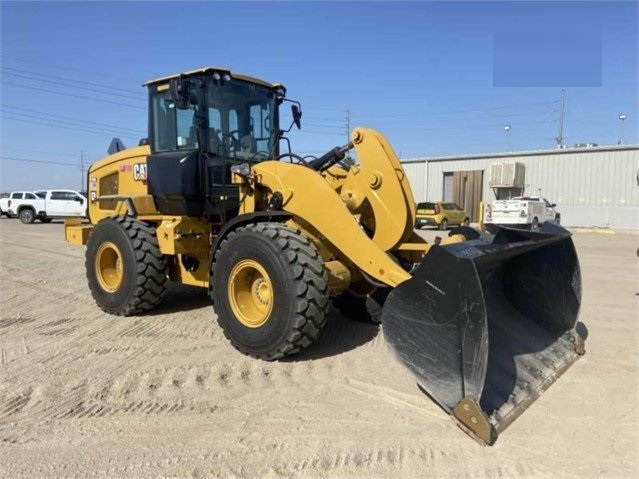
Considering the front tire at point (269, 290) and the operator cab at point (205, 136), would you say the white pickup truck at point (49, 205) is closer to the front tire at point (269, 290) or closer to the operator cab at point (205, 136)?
the operator cab at point (205, 136)

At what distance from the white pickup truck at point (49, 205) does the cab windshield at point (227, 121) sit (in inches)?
868

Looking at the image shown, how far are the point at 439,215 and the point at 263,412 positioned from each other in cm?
2419

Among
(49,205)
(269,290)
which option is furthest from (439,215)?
(269,290)

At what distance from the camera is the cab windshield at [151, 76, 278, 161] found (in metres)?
6.08

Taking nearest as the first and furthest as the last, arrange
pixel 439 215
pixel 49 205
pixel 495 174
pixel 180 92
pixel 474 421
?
pixel 474 421 → pixel 180 92 → pixel 439 215 → pixel 49 205 → pixel 495 174

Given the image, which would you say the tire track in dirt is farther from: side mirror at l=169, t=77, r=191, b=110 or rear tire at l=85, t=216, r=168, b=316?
side mirror at l=169, t=77, r=191, b=110

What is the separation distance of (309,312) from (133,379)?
1560 mm

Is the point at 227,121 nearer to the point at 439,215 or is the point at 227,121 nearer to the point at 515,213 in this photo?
the point at 515,213

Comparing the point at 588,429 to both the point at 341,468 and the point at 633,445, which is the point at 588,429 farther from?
the point at 341,468

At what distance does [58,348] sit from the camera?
17.2 feet

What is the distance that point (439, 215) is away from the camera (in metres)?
27.0

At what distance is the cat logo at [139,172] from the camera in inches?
267

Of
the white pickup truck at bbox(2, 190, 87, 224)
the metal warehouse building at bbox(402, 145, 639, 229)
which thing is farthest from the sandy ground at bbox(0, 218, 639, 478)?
the metal warehouse building at bbox(402, 145, 639, 229)

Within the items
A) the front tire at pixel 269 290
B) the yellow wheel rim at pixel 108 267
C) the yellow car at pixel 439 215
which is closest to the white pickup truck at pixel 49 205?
the yellow car at pixel 439 215
